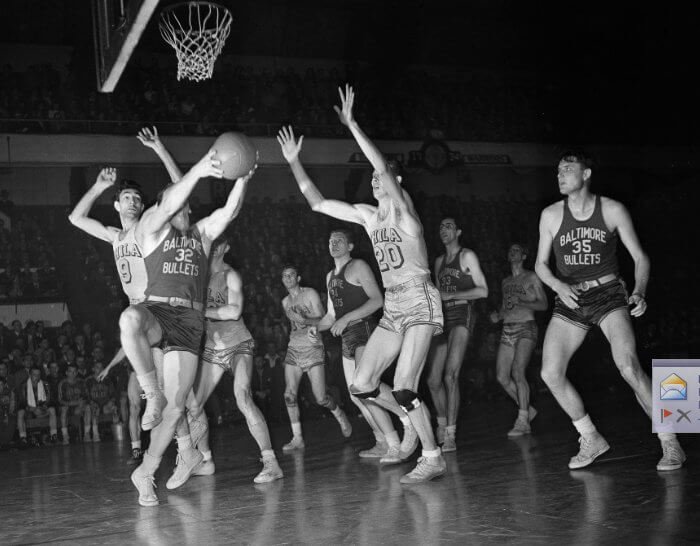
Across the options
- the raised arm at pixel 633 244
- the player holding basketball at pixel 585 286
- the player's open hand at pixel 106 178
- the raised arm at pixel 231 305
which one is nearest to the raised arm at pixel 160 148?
the player's open hand at pixel 106 178

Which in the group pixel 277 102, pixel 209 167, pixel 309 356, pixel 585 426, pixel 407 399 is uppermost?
pixel 277 102

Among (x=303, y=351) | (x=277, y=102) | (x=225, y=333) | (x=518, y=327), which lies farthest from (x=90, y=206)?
(x=277, y=102)

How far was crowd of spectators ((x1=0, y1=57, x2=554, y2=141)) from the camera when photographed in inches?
663

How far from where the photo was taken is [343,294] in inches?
309

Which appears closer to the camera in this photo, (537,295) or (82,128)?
(537,295)

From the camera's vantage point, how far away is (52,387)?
11.6 m

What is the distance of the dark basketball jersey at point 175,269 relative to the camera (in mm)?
5988

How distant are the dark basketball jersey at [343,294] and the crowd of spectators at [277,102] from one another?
993cm

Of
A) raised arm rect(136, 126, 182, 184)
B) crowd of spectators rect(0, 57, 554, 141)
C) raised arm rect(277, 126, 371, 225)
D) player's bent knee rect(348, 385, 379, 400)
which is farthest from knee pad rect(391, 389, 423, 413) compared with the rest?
crowd of spectators rect(0, 57, 554, 141)

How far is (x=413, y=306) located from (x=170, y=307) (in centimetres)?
176

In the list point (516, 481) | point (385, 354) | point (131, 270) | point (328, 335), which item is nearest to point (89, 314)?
point (328, 335)

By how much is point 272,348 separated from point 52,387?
3211 mm

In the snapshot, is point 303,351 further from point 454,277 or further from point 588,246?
point 588,246

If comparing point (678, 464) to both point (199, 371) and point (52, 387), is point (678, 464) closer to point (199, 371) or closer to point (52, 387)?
point (199, 371)
